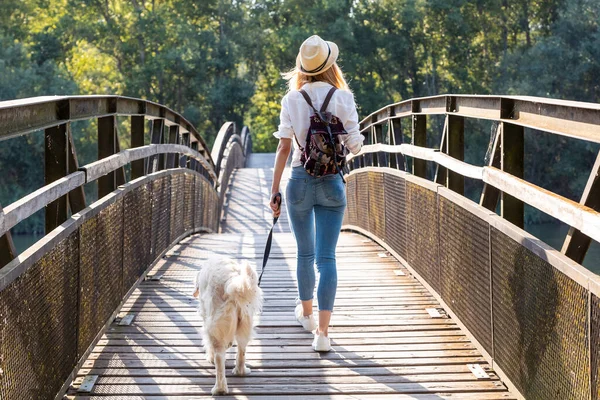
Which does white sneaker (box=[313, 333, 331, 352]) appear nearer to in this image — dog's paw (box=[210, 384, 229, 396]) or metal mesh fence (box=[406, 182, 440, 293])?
dog's paw (box=[210, 384, 229, 396])

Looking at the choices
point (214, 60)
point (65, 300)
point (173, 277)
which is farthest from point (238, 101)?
point (65, 300)

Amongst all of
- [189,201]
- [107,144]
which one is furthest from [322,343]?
[189,201]

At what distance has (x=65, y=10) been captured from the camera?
168 ft

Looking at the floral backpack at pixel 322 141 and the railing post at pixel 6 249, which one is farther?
the floral backpack at pixel 322 141

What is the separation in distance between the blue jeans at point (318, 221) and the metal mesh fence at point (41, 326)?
4.08ft

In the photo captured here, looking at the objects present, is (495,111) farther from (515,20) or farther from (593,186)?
(515,20)

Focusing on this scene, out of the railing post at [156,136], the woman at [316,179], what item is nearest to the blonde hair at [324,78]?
the woman at [316,179]

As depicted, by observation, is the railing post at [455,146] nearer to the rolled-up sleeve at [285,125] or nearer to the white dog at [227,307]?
the rolled-up sleeve at [285,125]

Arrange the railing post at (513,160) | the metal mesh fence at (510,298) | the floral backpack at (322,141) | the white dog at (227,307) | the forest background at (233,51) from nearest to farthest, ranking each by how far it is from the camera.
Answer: the metal mesh fence at (510,298) → the white dog at (227,307) → the railing post at (513,160) → the floral backpack at (322,141) → the forest background at (233,51)

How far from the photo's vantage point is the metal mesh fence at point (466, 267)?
Result: 179 inches

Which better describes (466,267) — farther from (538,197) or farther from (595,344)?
(595,344)

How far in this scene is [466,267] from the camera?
499cm

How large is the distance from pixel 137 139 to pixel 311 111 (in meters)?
2.69

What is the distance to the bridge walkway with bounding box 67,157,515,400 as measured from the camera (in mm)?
4227
